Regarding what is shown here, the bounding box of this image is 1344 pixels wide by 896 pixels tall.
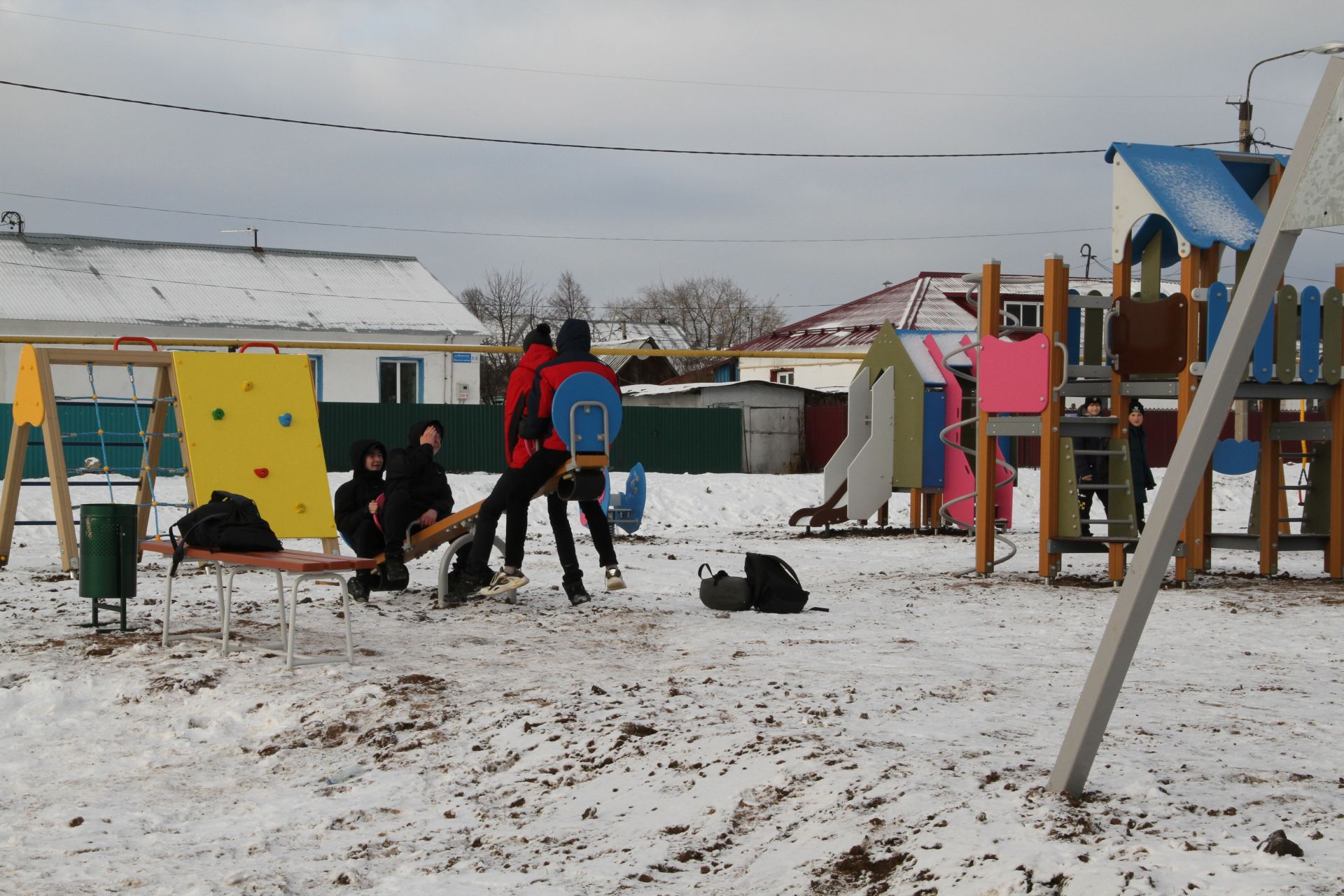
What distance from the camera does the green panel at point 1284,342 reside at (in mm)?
9750

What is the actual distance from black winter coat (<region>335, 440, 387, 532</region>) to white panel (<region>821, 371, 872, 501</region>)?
301 inches

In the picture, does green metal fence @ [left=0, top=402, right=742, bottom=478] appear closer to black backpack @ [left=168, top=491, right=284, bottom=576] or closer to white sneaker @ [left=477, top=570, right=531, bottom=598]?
white sneaker @ [left=477, top=570, right=531, bottom=598]

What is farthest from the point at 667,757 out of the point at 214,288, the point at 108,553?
the point at 214,288

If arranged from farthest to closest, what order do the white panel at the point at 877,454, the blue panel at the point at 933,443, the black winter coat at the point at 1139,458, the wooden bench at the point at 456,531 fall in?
the blue panel at the point at 933,443
the white panel at the point at 877,454
the black winter coat at the point at 1139,458
the wooden bench at the point at 456,531

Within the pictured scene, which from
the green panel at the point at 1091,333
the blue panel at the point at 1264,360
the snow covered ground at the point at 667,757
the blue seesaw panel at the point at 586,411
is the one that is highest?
the green panel at the point at 1091,333

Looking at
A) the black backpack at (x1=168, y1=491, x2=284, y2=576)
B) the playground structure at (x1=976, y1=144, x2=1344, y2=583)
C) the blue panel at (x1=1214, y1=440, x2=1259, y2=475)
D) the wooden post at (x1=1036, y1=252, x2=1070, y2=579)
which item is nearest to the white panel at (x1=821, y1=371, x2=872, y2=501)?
the blue panel at (x1=1214, y1=440, x2=1259, y2=475)

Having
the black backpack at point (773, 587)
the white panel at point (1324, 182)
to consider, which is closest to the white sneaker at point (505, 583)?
the black backpack at point (773, 587)

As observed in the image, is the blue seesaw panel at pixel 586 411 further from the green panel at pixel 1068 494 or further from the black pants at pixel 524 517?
the green panel at pixel 1068 494

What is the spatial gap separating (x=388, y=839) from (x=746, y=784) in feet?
3.80

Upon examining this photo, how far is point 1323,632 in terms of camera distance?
7.31m

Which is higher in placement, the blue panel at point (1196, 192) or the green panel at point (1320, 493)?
the blue panel at point (1196, 192)

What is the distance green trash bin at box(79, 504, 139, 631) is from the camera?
23.5 ft

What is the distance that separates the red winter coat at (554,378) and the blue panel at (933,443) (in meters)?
7.61

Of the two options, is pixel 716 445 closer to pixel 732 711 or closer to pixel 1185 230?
pixel 1185 230
